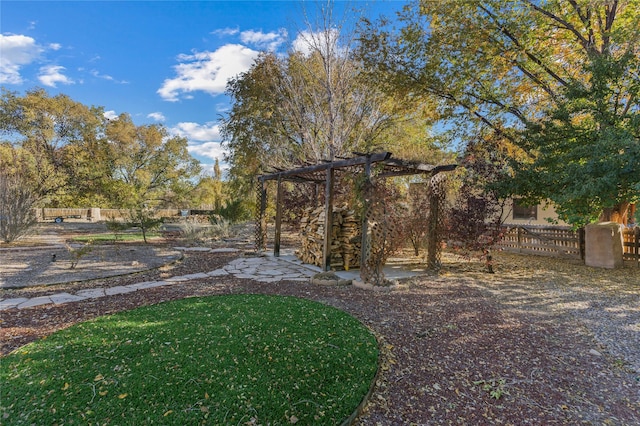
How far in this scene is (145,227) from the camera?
10125 millimetres

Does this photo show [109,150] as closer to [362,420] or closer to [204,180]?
[204,180]

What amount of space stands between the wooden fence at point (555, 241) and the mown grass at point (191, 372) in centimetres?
612

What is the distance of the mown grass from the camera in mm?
1787

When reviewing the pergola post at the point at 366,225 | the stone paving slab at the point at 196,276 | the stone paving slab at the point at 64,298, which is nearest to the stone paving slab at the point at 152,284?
the stone paving slab at the point at 196,276

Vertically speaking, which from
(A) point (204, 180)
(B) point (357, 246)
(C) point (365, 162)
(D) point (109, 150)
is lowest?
(B) point (357, 246)

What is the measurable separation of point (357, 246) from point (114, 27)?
19.7ft

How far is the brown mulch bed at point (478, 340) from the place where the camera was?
6.81 feet

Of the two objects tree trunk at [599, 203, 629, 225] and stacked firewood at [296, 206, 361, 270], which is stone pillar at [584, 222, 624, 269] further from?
stacked firewood at [296, 206, 361, 270]

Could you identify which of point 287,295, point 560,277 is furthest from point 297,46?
point 560,277

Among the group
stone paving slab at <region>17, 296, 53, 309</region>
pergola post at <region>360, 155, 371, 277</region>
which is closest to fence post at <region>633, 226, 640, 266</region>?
pergola post at <region>360, 155, 371, 277</region>

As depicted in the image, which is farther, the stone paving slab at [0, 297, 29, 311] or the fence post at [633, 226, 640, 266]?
the fence post at [633, 226, 640, 266]

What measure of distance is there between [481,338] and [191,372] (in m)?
2.68

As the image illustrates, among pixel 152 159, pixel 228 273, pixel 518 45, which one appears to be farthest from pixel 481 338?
pixel 152 159

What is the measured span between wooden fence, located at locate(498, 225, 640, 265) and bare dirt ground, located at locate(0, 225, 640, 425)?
84.2 inches
